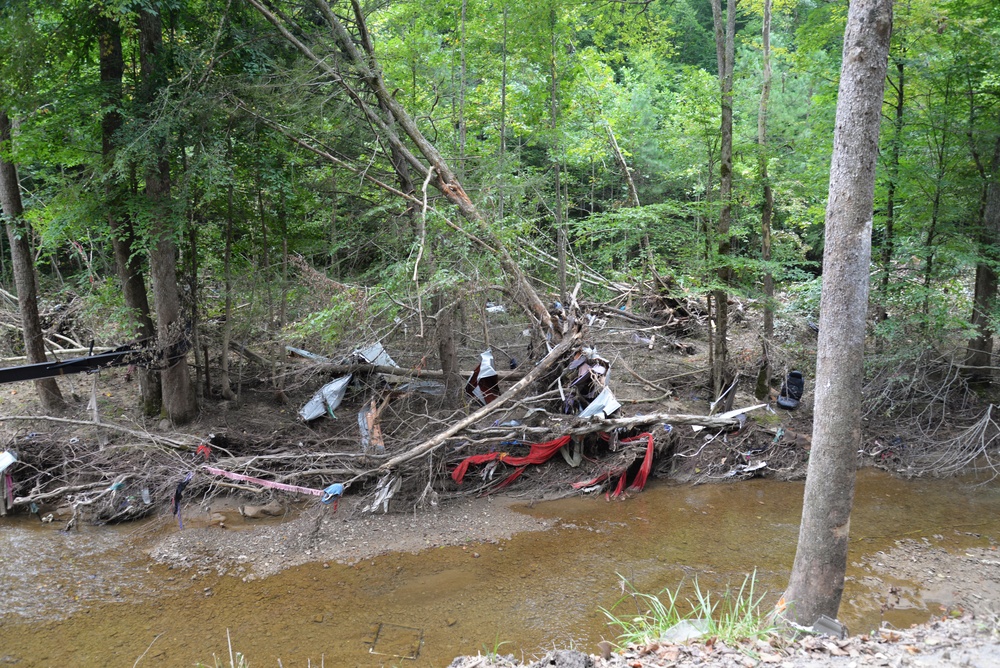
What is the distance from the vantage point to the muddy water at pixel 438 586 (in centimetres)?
548

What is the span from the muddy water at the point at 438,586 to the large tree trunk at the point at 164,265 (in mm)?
2668

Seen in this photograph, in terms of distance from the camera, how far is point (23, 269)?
977 centimetres

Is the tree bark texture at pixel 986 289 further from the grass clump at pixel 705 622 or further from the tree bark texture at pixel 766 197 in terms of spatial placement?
the grass clump at pixel 705 622

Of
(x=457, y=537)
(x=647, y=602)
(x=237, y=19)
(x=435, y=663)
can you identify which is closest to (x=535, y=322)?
(x=457, y=537)

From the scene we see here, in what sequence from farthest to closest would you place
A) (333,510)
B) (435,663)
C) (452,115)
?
1. (452,115)
2. (333,510)
3. (435,663)

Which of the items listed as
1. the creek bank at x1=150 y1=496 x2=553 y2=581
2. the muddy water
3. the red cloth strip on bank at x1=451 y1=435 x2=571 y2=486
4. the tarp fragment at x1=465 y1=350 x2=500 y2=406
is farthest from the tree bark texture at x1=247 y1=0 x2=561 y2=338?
the muddy water

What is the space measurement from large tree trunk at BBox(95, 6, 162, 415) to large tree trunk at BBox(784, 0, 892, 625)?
28.3 feet

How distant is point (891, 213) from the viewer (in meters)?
10.2

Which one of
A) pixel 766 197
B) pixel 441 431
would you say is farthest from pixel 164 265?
pixel 766 197

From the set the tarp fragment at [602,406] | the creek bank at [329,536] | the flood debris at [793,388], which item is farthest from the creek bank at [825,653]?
the flood debris at [793,388]

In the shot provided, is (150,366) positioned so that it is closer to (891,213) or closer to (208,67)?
(208,67)

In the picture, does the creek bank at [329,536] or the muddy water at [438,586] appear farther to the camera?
the creek bank at [329,536]

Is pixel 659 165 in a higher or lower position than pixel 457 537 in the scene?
higher

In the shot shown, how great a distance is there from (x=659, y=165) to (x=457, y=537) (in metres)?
12.6
